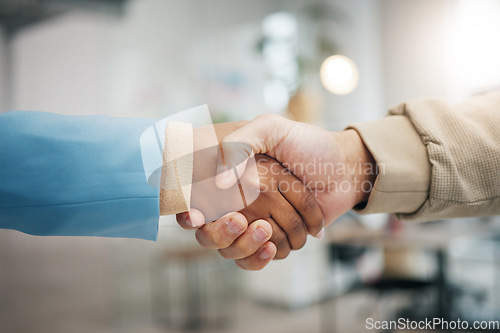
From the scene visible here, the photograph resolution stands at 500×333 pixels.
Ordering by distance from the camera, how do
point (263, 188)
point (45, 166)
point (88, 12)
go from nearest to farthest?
point (45, 166), point (263, 188), point (88, 12)

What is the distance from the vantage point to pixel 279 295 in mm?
Result: 3104

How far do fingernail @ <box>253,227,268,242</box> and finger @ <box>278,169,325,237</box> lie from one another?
103 mm

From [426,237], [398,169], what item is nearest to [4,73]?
[398,169]

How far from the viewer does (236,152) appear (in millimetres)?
743

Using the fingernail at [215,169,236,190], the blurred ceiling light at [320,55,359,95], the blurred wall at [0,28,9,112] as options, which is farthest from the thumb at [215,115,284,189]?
the blurred ceiling light at [320,55,359,95]

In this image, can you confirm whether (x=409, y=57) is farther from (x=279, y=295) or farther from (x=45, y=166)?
(x=45, y=166)

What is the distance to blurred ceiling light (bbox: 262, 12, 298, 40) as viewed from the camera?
350 cm

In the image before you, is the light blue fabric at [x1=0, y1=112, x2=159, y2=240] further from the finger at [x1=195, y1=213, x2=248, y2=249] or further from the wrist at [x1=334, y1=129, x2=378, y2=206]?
the wrist at [x1=334, y1=129, x2=378, y2=206]

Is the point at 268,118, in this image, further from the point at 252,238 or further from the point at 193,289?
the point at 193,289

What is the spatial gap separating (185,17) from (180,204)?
259 cm

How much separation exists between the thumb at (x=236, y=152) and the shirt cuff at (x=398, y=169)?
26cm

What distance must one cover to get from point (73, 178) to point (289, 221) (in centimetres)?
47

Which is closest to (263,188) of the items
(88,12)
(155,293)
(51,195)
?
(51,195)

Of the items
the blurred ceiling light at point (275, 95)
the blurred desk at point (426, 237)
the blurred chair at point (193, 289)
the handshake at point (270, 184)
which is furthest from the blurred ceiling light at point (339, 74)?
the handshake at point (270, 184)
